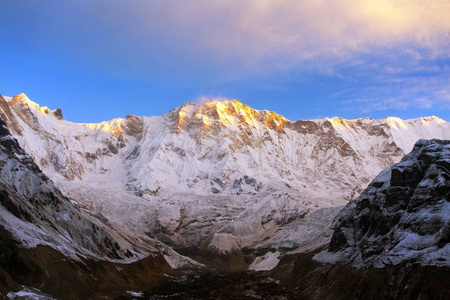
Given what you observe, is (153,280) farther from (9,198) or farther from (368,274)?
(368,274)

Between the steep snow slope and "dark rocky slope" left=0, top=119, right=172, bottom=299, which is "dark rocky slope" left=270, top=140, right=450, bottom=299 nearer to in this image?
the steep snow slope

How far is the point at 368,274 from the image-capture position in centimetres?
6725

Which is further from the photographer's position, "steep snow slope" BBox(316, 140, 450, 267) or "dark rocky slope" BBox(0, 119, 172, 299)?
"steep snow slope" BBox(316, 140, 450, 267)

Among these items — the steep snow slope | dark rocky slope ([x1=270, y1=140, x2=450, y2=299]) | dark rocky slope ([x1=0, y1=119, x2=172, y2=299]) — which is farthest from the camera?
the steep snow slope

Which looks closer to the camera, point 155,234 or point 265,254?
point 265,254

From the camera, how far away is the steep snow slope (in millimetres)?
62656

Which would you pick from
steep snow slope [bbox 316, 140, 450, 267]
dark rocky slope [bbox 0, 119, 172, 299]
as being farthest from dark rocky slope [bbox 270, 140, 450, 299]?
dark rocky slope [bbox 0, 119, 172, 299]

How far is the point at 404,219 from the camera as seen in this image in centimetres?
7194

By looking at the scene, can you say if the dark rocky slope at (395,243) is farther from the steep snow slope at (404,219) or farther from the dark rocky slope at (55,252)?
the dark rocky slope at (55,252)

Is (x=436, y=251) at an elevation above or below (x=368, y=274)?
above

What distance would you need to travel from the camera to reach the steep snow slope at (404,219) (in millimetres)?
62656

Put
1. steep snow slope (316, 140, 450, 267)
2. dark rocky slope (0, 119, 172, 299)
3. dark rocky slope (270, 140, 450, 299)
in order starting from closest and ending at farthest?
1. dark rocky slope (0, 119, 172, 299)
2. dark rocky slope (270, 140, 450, 299)
3. steep snow slope (316, 140, 450, 267)

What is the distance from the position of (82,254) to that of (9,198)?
15.6 m

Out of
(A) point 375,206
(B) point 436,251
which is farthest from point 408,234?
(A) point 375,206
